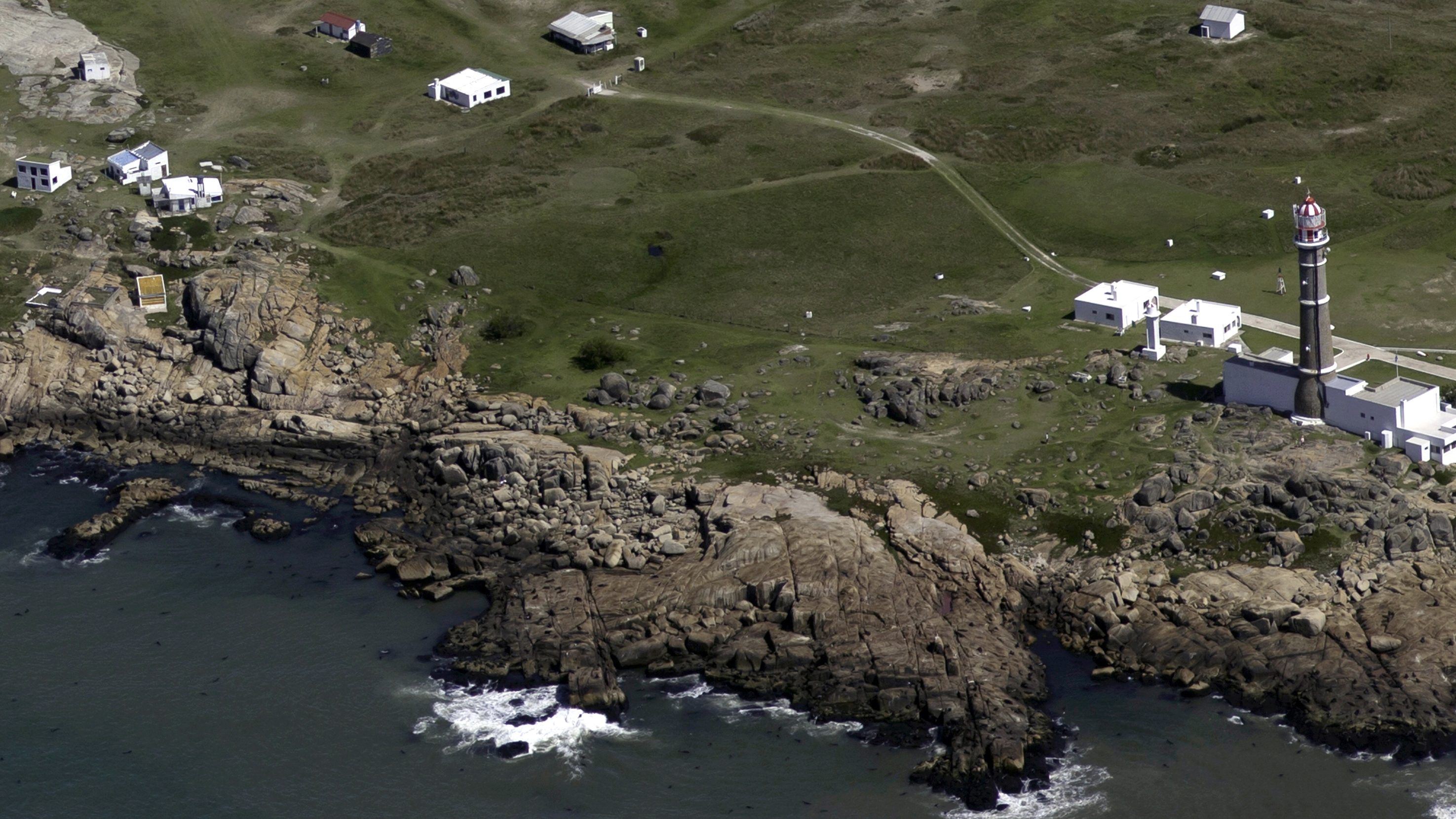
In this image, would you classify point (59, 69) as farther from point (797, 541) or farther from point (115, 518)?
point (797, 541)

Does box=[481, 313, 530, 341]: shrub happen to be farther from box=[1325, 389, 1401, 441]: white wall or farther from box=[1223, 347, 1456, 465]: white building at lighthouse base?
box=[1325, 389, 1401, 441]: white wall

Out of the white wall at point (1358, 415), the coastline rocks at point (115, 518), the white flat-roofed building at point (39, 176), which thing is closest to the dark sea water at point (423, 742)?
the coastline rocks at point (115, 518)

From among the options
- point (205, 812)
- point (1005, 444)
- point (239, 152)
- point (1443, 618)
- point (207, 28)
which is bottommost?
point (205, 812)

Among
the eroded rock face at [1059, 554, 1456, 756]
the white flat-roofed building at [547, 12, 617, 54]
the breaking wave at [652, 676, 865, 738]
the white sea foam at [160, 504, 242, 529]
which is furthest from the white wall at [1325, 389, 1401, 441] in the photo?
the white flat-roofed building at [547, 12, 617, 54]

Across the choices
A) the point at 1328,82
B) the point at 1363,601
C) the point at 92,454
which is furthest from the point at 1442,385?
the point at 92,454

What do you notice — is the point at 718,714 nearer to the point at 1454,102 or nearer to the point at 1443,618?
the point at 1443,618

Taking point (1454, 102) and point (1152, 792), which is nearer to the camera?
point (1152, 792)
